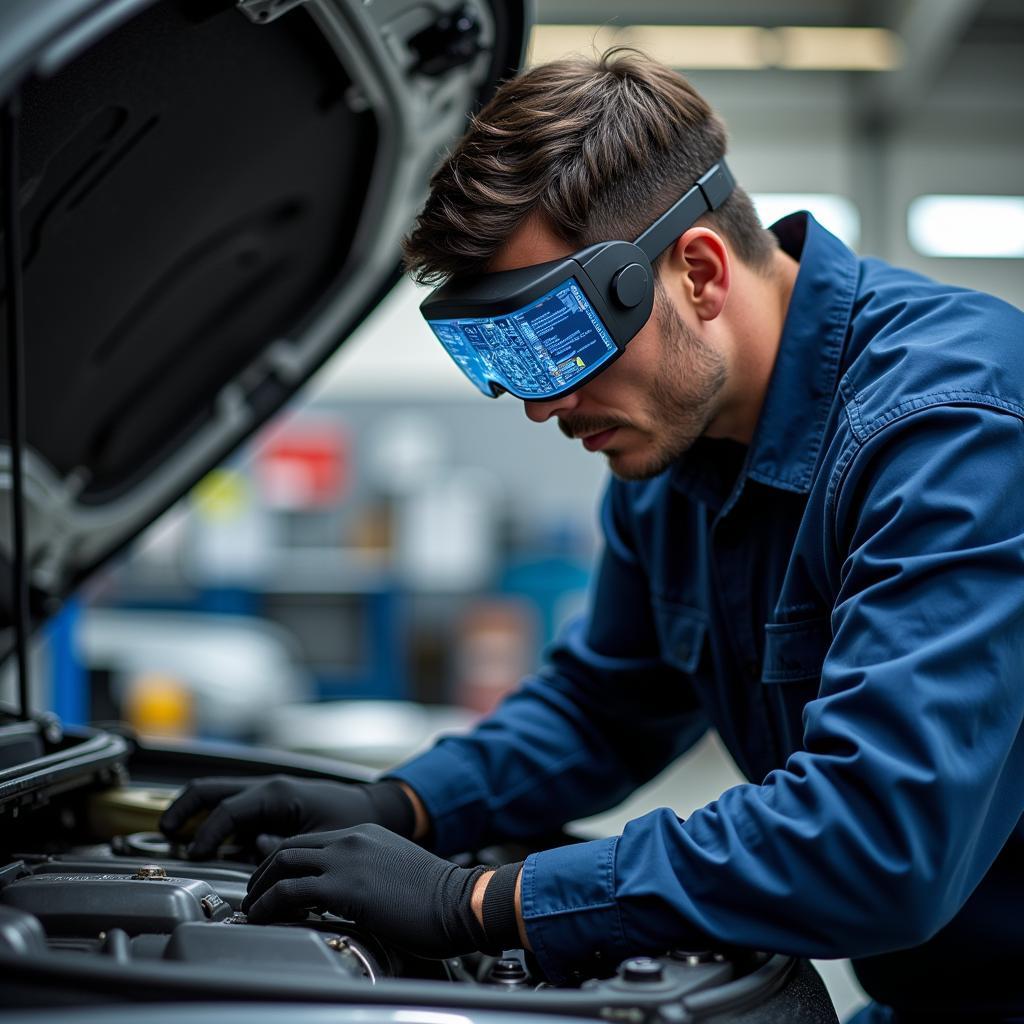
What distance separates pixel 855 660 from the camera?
846 millimetres

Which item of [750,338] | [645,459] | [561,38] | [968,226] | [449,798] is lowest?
[449,798]

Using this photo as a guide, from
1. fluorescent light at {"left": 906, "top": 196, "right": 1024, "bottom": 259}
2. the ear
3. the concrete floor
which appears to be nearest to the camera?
the ear

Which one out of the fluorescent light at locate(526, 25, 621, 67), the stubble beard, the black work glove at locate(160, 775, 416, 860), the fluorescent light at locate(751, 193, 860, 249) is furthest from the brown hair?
the fluorescent light at locate(751, 193, 860, 249)

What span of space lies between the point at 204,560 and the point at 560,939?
5006mm

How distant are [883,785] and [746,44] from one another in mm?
4928

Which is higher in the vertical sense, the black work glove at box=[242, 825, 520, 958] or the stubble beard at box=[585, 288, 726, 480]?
the stubble beard at box=[585, 288, 726, 480]

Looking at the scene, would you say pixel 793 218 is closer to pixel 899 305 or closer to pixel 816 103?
pixel 899 305

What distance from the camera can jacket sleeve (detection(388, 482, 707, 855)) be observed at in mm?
1306

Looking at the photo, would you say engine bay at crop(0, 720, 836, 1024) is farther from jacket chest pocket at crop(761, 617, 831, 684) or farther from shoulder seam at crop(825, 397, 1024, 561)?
shoulder seam at crop(825, 397, 1024, 561)

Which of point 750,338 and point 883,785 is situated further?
point 750,338

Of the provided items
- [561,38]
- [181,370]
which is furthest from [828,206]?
[181,370]

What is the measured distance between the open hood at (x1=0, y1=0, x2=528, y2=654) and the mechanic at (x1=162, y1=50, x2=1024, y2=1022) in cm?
20

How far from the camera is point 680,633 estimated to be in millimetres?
1300

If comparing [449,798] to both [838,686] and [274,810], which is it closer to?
[274,810]
